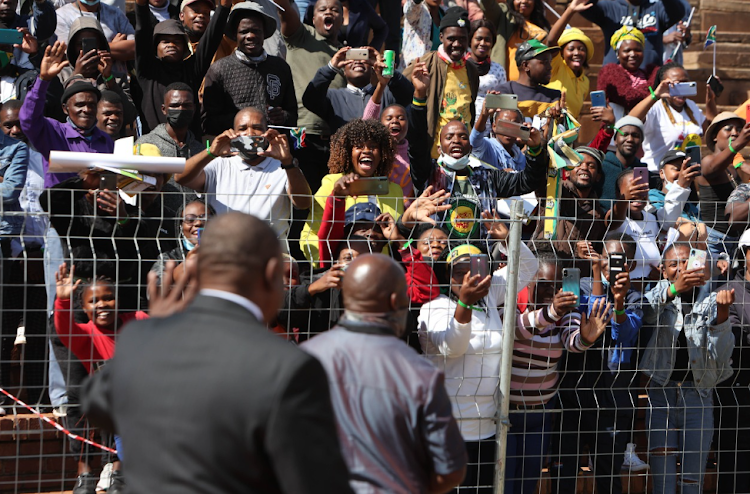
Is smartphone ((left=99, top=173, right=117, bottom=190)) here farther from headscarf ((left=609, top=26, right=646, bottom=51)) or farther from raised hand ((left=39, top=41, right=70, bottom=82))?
headscarf ((left=609, top=26, right=646, bottom=51))

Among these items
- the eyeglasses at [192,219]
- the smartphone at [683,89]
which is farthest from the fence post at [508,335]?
the smartphone at [683,89]

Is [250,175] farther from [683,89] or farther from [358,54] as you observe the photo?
[683,89]

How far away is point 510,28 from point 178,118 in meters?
4.46

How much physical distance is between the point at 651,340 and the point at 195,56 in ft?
Result: 13.7

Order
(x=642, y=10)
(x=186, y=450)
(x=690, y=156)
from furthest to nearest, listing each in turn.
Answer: (x=642, y=10) → (x=690, y=156) → (x=186, y=450)

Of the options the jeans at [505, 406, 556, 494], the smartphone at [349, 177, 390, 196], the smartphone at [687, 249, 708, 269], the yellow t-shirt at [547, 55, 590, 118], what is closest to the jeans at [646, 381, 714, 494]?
the jeans at [505, 406, 556, 494]

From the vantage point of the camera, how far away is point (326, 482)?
7.75ft

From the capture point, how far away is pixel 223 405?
232 centimetres

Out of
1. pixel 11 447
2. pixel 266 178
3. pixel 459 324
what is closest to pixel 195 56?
pixel 266 178

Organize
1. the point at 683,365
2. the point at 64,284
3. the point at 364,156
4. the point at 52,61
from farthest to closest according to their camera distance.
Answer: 1. the point at 52,61
2. the point at 364,156
3. the point at 683,365
4. the point at 64,284

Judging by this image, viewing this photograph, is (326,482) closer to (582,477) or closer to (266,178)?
A: (582,477)

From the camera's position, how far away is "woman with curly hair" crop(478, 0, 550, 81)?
9970 millimetres

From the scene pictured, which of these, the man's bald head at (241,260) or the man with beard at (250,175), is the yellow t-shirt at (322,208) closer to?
the man with beard at (250,175)

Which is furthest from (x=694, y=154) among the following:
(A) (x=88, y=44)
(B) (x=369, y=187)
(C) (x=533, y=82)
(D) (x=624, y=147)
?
(A) (x=88, y=44)
